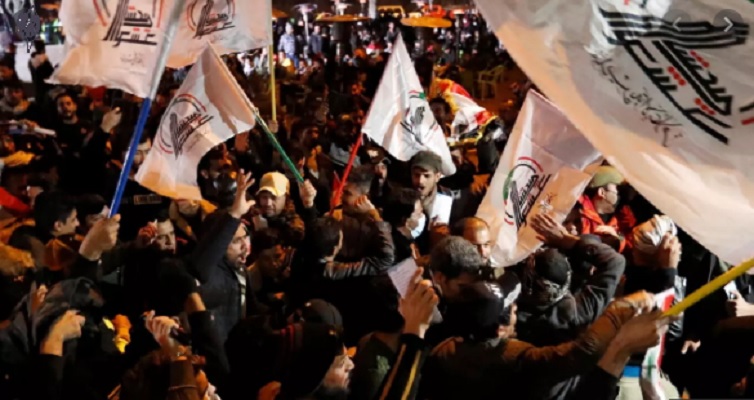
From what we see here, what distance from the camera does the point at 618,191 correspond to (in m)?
6.79

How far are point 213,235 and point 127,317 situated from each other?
3.83 feet

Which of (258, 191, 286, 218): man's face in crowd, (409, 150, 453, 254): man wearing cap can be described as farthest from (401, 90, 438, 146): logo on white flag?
(258, 191, 286, 218): man's face in crowd

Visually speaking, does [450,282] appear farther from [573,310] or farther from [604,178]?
[604,178]

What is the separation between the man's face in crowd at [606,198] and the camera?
6.32 meters

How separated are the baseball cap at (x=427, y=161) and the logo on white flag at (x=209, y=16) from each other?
78.9 inches

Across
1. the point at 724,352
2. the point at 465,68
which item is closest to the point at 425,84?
the point at 465,68

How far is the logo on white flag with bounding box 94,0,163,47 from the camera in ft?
18.3

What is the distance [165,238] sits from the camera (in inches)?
226

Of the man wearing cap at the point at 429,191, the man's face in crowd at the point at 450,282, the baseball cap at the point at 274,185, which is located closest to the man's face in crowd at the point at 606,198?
the man wearing cap at the point at 429,191

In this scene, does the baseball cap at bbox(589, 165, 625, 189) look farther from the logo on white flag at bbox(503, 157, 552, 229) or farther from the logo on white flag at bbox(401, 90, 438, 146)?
the logo on white flag at bbox(401, 90, 438, 146)

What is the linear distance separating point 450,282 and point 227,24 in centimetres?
451

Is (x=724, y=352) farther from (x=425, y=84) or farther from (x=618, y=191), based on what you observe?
(x=425, y=84)

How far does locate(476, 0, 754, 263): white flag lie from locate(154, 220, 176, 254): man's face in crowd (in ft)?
10.0

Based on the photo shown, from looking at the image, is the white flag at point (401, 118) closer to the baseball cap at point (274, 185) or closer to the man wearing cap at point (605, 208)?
the baseball cap at point (274, 185)
